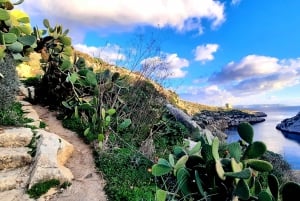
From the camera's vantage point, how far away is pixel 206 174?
443cm

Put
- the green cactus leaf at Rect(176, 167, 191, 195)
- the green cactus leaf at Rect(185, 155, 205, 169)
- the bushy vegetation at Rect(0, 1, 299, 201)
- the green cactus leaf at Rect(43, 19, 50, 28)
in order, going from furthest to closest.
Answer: the green cactus leaf at Rect(43, 19, 50, 28) < the green cactus leaf at Rect(185, 155, 205, 169) < the green cactus leaf at Rect(176, 167, 191, 195) < the bushy vegetation at Rect(0, 1, 299, 201)

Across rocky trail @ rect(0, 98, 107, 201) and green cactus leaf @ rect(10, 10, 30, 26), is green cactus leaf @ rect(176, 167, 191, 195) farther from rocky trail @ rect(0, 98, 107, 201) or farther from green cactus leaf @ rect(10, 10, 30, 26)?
green cactus leaf @ rect(10, 10, 30, 26)

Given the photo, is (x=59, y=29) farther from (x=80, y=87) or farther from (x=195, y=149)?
(x=195, y=149)

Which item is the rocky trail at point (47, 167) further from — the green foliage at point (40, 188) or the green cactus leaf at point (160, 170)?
the green cactus leaf at point (160, 170)

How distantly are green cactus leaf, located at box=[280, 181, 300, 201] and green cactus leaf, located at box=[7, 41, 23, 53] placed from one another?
6.53 metres

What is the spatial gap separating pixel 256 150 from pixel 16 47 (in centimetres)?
606

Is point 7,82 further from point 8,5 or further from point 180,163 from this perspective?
point 180,163

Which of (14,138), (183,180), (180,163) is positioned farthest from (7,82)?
(183,180)

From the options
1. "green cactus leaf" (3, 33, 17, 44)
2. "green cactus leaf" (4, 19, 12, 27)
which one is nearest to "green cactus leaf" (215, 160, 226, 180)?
"green cactus leaf" (3, 33, 17, 44)

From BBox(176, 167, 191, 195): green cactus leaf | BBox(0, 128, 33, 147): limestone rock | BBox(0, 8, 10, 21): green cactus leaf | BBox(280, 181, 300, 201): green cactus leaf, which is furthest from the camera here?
BBox(0, 8, 10, 21): green cactus leaf

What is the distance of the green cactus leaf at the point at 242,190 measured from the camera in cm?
373

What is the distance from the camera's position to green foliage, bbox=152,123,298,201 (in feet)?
12.6

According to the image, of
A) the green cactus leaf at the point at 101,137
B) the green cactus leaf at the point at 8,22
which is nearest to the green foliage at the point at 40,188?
the green cactus leaf at the point at 101,137

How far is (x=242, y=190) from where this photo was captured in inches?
148
